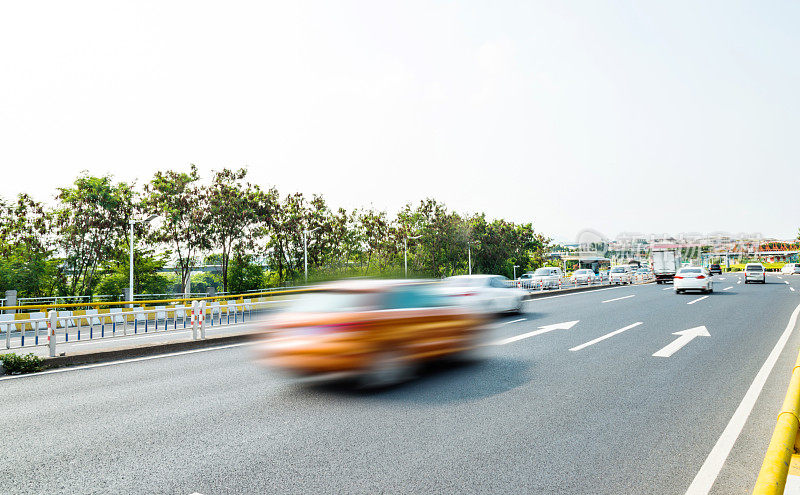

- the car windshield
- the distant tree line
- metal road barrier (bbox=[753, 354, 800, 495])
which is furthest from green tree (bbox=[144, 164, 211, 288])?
metal road barrier (bbox=[753, 354, 800, 495])

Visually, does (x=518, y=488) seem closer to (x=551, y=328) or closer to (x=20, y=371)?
(x=20, y=371)

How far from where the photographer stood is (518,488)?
3721 millimetres

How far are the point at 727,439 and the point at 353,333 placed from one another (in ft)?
12.9

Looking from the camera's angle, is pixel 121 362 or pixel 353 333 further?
pixel 121 362

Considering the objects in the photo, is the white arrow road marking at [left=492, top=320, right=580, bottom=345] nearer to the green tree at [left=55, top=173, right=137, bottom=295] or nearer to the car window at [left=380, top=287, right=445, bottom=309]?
the car window at [left=380, top=287, right=445, bottom=309]

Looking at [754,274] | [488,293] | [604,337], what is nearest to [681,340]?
[604,337]

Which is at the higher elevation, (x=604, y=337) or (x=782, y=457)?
(x=782, y=457)

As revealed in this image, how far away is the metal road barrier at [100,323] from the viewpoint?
12159 mm

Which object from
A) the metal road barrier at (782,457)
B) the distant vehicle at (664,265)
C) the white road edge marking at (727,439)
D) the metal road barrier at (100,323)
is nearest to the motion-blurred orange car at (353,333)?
the metal road barrier at (100,323)

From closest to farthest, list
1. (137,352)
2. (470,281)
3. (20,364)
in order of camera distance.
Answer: (20,364) < (137,352) < (470,281)

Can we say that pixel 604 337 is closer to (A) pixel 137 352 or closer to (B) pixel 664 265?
(A) pixel 137 352

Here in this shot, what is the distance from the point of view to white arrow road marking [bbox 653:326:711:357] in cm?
945

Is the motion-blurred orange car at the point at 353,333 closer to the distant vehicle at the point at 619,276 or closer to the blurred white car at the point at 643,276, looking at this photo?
the distant vehicle at the point at 619,276

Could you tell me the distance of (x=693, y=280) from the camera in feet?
87.7
